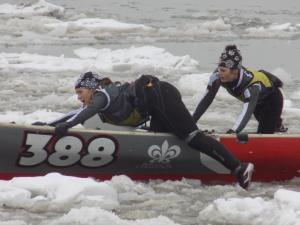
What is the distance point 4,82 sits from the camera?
12.6 meters

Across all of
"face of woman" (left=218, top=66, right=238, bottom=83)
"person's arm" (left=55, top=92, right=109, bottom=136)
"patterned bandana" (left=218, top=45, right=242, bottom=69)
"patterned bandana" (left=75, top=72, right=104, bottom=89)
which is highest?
"patterned bandana" (left=218, top=45, right=242, bottom=69)

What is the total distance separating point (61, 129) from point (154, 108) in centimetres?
90

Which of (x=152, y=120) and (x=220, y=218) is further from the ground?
(x=152, y=120)

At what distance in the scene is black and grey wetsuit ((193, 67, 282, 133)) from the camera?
7.02 m

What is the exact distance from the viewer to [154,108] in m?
6.80

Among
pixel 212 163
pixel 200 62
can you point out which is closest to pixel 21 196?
pixel 212 163

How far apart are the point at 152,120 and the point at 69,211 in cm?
158

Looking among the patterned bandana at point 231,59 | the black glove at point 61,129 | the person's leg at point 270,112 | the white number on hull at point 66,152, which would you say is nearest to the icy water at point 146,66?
the white number on hull at point 66,152

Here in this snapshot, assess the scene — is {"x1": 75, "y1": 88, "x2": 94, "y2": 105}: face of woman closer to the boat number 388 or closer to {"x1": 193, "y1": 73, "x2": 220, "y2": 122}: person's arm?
the boat number 388

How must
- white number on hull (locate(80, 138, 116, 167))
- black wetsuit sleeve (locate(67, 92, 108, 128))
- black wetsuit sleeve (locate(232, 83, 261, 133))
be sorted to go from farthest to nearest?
1. black wetsuit sleeve (locate(232, 83, 261, 133))
2. white number on hull (locate(80, 138, 116, 167))
3. black wetsuit sleeve (locate(67, 92, 108, 128))

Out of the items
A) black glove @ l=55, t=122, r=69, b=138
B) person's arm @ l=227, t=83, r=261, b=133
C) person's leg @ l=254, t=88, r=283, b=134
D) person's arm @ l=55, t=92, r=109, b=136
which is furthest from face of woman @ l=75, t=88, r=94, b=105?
person's leg @ l=254, t=88, r=283, b=134

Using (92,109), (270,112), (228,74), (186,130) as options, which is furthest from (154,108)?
(270,112)

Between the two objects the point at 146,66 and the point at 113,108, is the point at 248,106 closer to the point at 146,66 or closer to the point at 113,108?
the point at 113,108

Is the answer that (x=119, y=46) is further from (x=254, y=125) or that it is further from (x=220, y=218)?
(x=220, y=218)
